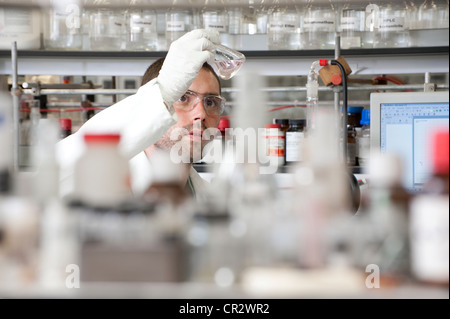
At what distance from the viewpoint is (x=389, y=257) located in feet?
2.19

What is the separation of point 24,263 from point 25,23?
6.01 ft

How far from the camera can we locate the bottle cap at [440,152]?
647 millimetres

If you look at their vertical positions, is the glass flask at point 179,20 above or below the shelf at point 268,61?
above

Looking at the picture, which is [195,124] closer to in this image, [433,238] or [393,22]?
[393,22]

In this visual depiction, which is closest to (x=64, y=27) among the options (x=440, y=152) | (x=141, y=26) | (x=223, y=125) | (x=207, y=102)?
(x=141, y=26)

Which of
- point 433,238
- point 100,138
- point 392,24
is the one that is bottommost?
point 433,238

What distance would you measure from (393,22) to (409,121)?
56cm

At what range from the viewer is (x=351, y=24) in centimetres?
243

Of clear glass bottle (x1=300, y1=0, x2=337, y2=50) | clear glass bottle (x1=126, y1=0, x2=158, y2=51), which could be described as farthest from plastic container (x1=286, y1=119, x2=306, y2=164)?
clear glass bottle (x1=126, y1=0, x2=158, y2=51)

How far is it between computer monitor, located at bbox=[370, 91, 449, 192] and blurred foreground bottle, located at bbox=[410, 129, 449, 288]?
1222mm

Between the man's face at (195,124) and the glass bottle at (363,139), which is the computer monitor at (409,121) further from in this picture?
the man's face at (195,124)

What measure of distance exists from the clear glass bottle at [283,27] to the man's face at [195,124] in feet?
1.88

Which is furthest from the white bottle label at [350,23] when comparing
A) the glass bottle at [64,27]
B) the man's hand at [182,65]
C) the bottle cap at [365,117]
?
the man's hand at [182,65]

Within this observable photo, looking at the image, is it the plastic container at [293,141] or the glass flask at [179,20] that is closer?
the glass flask at [179,20]
